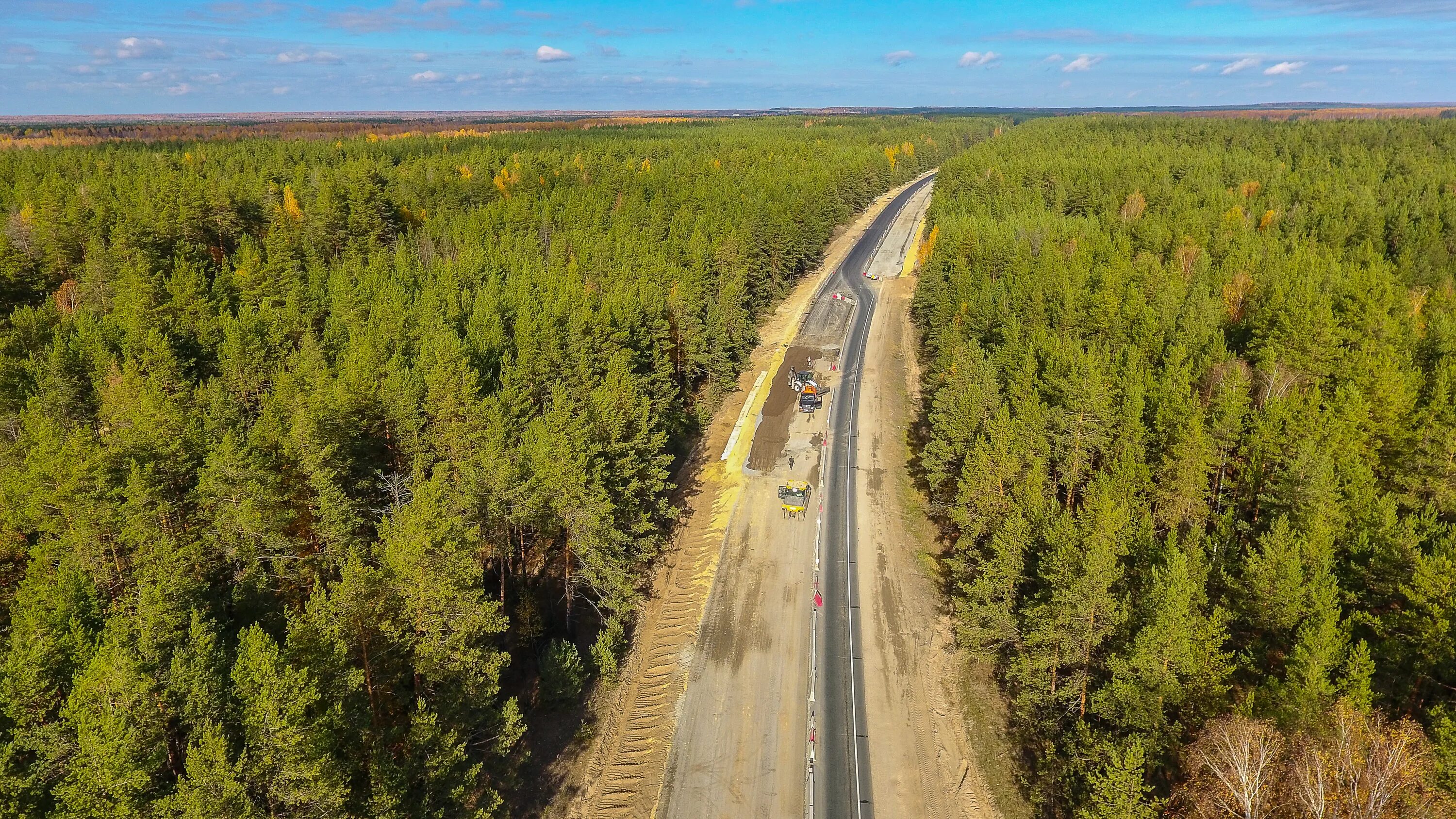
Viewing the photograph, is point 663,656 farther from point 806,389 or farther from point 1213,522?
point 806,389

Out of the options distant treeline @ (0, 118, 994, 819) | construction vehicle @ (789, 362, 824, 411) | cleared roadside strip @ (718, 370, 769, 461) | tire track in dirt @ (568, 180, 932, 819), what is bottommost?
tire track in dirt @ (568, 180, 932, 819)

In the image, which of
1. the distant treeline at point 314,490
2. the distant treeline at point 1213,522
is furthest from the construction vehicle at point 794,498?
the distant treeline at point 1213,522

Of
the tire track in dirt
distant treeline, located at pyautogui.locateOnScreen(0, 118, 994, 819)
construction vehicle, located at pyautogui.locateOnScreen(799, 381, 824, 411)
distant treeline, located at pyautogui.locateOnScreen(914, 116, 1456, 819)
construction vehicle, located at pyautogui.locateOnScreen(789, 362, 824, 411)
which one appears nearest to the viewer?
distant treeline, located at pyautogui.locateOnScreen(0, 118, 994, 819)

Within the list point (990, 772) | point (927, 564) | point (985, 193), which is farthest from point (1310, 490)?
point (985, 193)

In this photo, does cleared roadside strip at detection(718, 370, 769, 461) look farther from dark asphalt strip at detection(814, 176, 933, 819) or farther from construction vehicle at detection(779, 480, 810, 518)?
construction vehicle at detection(779, 480, 810, 518)

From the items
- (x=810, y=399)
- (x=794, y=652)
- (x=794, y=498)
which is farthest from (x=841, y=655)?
(x=810, y=399)

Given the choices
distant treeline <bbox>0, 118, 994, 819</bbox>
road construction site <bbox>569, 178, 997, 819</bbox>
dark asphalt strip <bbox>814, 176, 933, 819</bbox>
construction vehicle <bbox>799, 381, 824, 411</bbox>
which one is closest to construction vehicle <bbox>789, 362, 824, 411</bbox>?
construction vehicle <bbox>799, 381, 824, 411</bbox>
